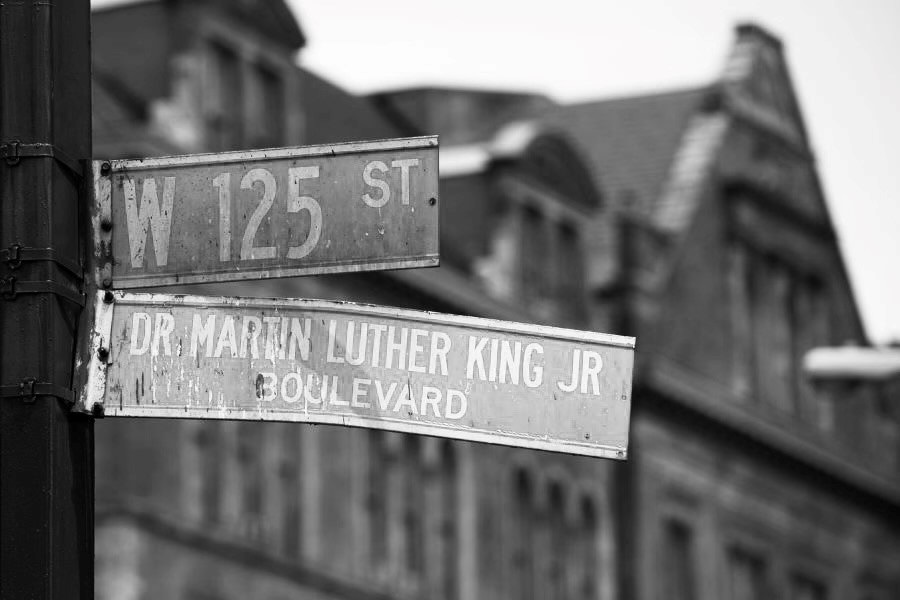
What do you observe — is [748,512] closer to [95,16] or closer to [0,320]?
[95,16]

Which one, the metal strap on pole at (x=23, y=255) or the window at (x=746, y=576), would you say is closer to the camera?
the metal strap on pole at (x=23, y=255)

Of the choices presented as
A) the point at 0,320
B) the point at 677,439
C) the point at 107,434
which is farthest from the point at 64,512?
the point at 677,439

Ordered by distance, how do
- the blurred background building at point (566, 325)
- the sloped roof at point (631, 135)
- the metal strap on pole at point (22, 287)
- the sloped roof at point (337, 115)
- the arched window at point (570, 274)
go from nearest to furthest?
1. the metal strap on pole at point (22, 287)
2. the blurred background building at point (566, 325)
3. the sloped roof at point (337, 115)
4. the arched window at point (570, 274)
5. the sloped roof at point (631, 135)

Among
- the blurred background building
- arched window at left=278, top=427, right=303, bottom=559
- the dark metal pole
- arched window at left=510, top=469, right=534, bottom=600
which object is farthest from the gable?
the dark metal pole

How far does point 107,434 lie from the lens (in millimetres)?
24391

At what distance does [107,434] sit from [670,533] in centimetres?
1253

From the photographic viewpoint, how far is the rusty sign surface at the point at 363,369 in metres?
6.01

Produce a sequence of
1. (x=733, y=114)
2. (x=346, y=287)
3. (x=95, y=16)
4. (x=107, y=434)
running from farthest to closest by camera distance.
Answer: (x=733, y=114) < (x=346, y=287) < (x=95, y=16) < (x=107, y=434)

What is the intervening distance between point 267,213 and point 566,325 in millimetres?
26013

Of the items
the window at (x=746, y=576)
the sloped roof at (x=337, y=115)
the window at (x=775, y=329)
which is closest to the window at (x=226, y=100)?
the sloped roof at (x=337, y=115)

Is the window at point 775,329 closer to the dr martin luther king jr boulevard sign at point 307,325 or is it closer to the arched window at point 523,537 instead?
the arched window at point 523,537

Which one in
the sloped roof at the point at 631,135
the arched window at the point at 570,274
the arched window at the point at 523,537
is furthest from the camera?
→ the sloped roof at the point at 631,135

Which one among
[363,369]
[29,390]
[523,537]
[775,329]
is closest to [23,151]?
[29,390]

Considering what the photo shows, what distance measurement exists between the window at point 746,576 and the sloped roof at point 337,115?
8.67 meters
